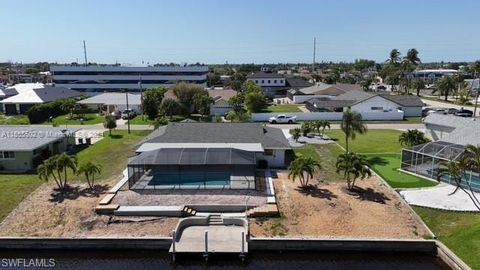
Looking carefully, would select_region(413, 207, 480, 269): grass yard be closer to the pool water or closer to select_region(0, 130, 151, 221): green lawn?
the pool water

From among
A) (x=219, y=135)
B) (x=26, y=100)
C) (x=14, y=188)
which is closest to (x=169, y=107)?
(x=219, y=135)

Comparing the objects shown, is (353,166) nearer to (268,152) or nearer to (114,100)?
(268,152)

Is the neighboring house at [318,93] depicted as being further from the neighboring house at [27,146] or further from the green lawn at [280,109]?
the neighboring house at [27,146]

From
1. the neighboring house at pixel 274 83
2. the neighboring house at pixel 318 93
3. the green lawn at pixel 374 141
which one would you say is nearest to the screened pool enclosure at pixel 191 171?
the green lawn at pixel 374 141

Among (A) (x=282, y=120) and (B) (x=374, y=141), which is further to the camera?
(A) (x=282, y=120)

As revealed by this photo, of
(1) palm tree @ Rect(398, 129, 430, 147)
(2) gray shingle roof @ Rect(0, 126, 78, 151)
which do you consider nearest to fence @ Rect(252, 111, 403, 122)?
(1) palm tree @ Rect(398, 129, 430, 147)

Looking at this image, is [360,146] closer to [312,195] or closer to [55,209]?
[312,195]

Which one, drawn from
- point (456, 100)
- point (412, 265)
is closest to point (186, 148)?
point (412, 265)

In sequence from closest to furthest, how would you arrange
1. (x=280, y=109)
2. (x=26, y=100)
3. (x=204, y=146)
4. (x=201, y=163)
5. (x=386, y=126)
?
(x=201, y=163) → (x=204, y=146) → (x=386, y=126) → (x=26, y=100) → (x=280, y=109)

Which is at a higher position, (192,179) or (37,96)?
(37,96)
